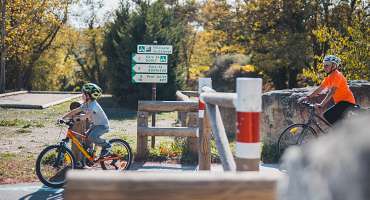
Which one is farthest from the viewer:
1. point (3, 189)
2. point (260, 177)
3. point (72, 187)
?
point (3, 189)

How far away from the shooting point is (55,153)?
26.0 feet

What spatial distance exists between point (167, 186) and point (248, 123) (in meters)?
1.16

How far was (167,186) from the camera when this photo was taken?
63.8 inches

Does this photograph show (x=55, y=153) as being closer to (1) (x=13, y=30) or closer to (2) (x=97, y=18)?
(1) (x=13, y=30)

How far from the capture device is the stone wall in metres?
9.91

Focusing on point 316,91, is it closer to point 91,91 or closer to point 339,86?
point 339,86

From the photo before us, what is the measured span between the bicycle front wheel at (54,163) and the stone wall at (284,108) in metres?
4.01

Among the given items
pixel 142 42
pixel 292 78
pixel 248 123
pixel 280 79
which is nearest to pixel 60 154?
pixel 248 123

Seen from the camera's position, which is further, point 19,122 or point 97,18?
point 97,18

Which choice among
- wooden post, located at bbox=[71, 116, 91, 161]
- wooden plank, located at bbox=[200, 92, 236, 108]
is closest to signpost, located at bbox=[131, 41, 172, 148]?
wooden post, located at bbox=[71, 116, 91, 161]

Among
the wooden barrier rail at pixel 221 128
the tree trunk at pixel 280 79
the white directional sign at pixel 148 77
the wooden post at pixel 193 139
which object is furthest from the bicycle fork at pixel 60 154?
the tree trunk at pixel 280 79

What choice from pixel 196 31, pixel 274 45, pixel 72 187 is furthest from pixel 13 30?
pixel 72 187

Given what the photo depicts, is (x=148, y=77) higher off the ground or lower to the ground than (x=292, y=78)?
lower

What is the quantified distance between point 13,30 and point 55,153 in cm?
2383
